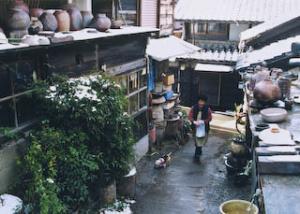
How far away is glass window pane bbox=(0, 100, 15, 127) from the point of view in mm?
8086

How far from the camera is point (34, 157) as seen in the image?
26.2ft

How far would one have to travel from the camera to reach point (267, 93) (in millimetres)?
10195

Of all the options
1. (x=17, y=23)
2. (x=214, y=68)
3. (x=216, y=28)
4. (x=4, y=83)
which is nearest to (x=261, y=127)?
(x=4, y=83)

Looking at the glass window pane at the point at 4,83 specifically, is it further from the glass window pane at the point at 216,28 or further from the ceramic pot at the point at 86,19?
Result: the glass window pane at the point at 216,28

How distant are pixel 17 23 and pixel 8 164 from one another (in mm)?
3143

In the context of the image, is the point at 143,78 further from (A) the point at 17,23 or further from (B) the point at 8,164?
(B) the point at 8,164

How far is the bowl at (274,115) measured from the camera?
370 inches

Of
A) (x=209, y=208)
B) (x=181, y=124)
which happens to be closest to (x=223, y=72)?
(x=181, y=124)

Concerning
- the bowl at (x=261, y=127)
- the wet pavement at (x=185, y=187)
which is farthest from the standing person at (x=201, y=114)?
the bowl at (x=261, y=127)

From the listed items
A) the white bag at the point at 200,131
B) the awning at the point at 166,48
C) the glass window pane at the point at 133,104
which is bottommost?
the white bag at the point at 200,131

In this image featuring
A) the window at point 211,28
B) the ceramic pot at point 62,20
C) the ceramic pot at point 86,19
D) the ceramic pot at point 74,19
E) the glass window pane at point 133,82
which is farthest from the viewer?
the window at point 211,28

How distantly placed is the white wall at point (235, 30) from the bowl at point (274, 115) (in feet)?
49.1

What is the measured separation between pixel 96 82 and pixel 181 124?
8608mm

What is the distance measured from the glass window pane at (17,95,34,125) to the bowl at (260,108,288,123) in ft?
19.0
